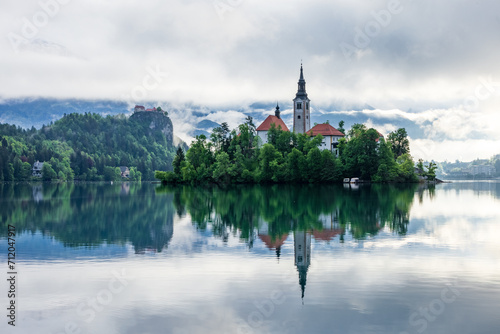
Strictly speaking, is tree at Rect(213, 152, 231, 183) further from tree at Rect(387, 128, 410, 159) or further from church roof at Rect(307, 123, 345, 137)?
tree at Rect(387, 128, 410, 159)

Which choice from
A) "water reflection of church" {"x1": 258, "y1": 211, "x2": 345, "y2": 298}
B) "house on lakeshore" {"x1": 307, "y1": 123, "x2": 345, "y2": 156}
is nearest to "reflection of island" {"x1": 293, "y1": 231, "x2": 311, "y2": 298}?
"water reflection of church" {"x1": 258, "y1": 211, "x2": 345, "y2": 298}

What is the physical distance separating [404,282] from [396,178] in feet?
331

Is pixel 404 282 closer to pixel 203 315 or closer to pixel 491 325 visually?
pixel 491 325

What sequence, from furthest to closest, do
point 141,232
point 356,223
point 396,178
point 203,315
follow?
point 396,178, point 356,223, point 141,232, point 203,315

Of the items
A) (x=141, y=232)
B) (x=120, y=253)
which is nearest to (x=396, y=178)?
(x=141, y=232)

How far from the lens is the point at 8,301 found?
1550 centimetres

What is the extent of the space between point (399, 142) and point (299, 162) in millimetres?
32788

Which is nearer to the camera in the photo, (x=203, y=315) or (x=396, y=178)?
(x=203, y=315)

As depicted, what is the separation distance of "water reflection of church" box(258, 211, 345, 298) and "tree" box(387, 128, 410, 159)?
100687mm

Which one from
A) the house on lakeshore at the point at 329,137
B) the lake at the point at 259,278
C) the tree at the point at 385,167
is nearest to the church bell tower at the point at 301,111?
the house on lakeshore at the point at 329,137

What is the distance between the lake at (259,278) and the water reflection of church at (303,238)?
0.19 feet

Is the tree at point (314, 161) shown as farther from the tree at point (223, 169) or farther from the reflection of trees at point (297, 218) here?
the reflection of trees at point (297, 218)

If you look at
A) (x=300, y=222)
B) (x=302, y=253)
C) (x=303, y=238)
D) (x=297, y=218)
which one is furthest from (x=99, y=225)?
(x=302, y=253)

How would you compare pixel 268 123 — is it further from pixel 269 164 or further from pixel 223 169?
pixel 223 169
